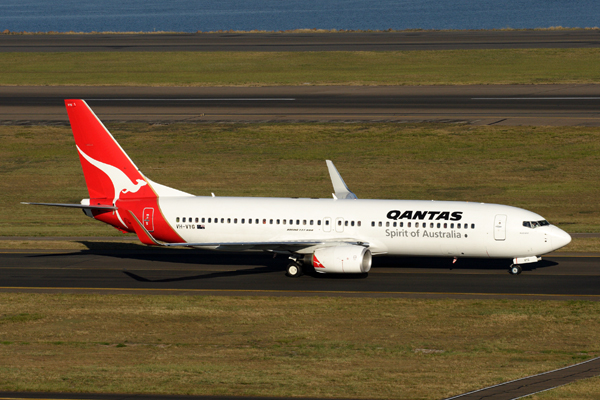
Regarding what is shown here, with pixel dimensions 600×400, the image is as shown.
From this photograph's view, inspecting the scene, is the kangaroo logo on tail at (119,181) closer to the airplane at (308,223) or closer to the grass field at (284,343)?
the airplane at (308,223)

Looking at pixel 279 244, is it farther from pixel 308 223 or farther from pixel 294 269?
pixel 308 223

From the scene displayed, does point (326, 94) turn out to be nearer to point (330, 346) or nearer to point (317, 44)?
point (317, 44)

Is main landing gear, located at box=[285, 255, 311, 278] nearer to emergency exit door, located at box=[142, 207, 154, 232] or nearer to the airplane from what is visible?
the airplane

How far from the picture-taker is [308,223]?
1820 inches

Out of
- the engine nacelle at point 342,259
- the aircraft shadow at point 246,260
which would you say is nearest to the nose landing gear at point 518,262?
the aircraft shadow at point 246,260

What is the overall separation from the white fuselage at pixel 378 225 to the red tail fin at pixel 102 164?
2.20m

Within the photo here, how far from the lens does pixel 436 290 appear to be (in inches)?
1671

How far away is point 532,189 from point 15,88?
69574 millimetres

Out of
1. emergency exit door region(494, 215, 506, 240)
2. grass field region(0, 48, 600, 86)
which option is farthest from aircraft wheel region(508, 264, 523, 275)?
grass field region(0, 48, 600, 86)

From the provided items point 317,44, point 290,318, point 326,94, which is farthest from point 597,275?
point 317,44

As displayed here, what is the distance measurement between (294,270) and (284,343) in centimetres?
1210

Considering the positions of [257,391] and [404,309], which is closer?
[257,391]

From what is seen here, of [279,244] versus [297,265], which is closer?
[279,244]

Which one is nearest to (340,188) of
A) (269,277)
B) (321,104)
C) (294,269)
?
(294,269)
